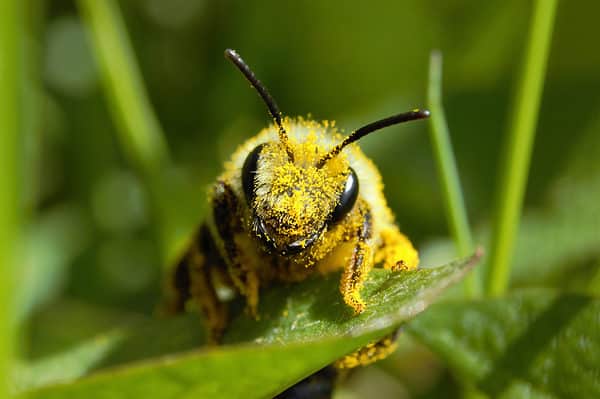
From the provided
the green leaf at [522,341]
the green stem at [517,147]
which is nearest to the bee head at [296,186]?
the green leaf at [522,341]

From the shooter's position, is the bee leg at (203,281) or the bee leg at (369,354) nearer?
the bee leg at (369,354)

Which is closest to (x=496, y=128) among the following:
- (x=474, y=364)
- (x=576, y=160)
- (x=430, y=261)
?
(x=576, y=160)

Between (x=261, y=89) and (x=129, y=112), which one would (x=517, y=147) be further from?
(x=129, y=112)

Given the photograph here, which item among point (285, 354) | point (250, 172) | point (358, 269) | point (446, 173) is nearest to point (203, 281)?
point (250, 172)

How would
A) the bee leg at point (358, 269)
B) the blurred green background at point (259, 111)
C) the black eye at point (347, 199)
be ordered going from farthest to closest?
the blurred green background at point (259, 111), the black eye at point (347, 199), the bee leg at point (358, 269)

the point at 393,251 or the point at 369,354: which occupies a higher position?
the point at 393,251

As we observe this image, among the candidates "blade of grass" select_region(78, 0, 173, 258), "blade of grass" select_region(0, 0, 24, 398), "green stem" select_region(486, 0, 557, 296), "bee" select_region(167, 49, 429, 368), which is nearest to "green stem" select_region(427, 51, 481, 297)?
"green stem" select_region(486, 0, 557, 296)

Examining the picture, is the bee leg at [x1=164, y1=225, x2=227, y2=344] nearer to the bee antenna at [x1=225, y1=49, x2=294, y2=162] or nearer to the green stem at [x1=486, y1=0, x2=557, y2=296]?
the bee antenna at [x1=225, y1=49, x2=294, y2=162]

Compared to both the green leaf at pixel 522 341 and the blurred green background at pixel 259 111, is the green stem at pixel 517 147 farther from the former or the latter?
the blurred green background at pixel 259 111
